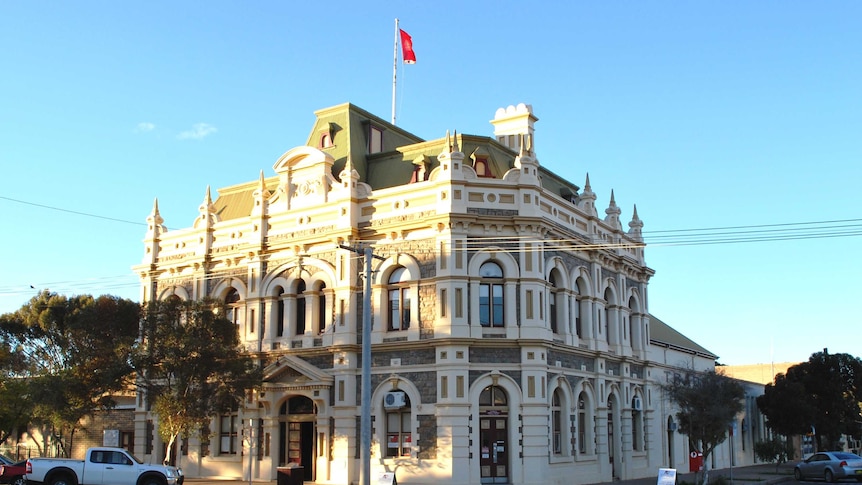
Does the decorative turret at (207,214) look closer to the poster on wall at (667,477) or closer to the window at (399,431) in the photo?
the window at (399,431)

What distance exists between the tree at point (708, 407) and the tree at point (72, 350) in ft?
69.6

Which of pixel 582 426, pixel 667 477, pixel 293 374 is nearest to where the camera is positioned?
pixel 667 477

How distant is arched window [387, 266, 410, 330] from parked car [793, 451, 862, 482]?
20.8 metres

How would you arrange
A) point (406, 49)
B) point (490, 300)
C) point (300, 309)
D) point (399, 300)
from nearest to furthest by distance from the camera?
point (490, 300) → point (399, 300) → point (300, 309) → point (406, 49)

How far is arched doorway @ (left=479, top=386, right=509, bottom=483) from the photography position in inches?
1294

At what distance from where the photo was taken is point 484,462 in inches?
1294

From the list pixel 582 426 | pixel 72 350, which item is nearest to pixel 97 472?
pixel 72 350

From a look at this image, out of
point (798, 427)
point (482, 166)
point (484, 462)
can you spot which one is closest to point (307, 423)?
point (484, 462)

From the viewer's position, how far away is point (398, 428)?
34.3 meters

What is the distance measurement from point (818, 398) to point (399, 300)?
31.6 meters

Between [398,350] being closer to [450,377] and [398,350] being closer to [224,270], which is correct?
[450,377]

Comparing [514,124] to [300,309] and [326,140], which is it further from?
[300,309]

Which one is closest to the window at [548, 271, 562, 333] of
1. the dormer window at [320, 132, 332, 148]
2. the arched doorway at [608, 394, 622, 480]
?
the arched doorway at [608, 394, 622, 480]

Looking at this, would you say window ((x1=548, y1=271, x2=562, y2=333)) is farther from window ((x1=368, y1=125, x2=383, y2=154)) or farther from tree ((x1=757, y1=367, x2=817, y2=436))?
tree ((x1=757, y1=367, x2=817, y2=436))
